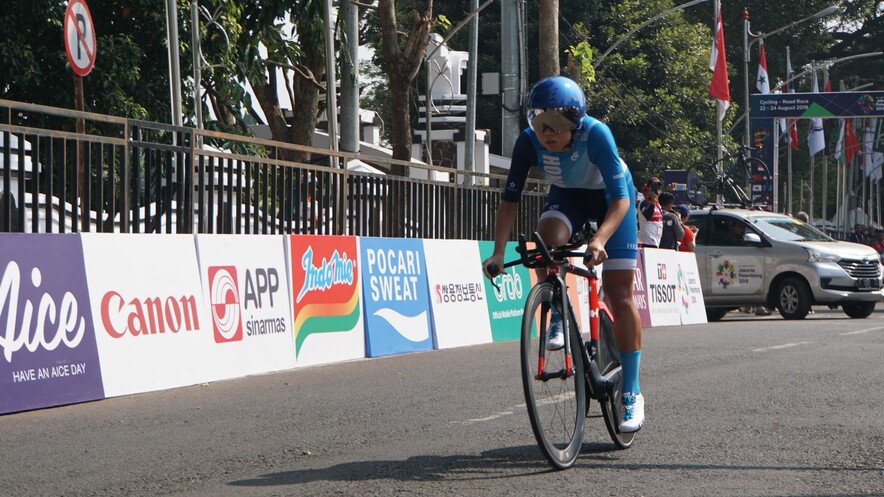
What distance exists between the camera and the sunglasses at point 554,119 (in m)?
5.99

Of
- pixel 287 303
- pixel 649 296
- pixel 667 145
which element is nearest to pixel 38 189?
pixel 287 303

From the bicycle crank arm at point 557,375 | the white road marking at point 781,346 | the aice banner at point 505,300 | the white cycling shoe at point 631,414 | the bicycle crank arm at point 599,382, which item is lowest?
the white road marking at point 781,346

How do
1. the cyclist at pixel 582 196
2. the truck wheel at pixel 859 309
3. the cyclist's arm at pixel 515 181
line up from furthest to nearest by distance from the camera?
the truck wheel at pixel 859 309
the cyclist's arm at pixel 515 181
the cyclist at pixel 582 196

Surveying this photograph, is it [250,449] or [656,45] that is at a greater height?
[656,45]

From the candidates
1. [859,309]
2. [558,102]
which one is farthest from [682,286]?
[558,102]

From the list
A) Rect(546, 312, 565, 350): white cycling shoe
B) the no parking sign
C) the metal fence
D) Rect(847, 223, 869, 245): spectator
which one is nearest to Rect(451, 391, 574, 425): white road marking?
Rect(546, 312, 565, 350): white cycling shoe

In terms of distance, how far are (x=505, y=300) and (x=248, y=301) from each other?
202 inches

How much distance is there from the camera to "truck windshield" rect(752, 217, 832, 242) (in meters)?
22.8

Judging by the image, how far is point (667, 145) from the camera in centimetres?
4694

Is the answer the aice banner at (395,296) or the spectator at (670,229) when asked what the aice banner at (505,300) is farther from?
the spectator at (670,229)

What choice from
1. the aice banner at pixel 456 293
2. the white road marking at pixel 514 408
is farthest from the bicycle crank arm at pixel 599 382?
the aice banner at pixel 456 293

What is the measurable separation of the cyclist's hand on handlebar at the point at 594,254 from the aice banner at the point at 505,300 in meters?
9.15

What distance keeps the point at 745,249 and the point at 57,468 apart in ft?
58.4

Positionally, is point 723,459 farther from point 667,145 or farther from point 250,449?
point 667,145
